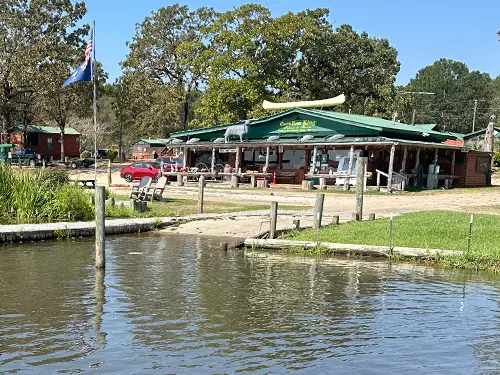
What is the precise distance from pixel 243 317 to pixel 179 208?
13924 millimetres

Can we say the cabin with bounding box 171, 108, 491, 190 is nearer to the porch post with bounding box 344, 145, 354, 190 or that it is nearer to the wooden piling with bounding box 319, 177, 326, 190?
the porch post with bounding box 344, 145, 354, 190

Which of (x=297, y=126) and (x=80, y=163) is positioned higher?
(x=297, y=126)

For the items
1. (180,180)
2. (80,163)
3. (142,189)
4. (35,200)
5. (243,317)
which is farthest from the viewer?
(80,163)

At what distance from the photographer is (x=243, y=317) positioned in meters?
8.36

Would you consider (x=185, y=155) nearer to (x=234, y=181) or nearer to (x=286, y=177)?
(x=234, y=181)

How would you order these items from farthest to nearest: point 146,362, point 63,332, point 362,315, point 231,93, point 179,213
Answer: point 231,93 → point 179,213 → point 362,315 → point 63,332 → point 146,362

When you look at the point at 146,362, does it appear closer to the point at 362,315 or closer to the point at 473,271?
the point at 362,315

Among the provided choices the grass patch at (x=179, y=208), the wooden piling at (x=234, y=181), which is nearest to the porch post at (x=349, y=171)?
A: the wooden piling at (x=234, y=181)

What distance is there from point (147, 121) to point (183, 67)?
10.2m

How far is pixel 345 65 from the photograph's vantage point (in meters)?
51.7

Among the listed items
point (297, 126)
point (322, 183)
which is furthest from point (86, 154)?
point (322, 183)

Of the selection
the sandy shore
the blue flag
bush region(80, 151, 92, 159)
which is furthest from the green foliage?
the blue flag

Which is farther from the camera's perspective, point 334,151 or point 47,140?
point 47,140

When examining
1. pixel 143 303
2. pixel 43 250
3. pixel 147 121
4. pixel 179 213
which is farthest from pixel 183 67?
pixel 143 303
